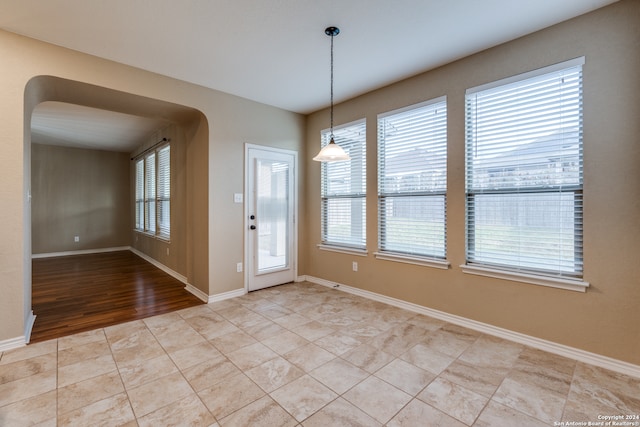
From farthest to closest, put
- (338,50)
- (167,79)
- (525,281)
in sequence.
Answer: (167,79), (338,50), (525,281)

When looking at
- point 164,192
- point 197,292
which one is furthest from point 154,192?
point 197,292

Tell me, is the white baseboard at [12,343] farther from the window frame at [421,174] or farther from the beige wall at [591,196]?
the beige wall at [591,196]

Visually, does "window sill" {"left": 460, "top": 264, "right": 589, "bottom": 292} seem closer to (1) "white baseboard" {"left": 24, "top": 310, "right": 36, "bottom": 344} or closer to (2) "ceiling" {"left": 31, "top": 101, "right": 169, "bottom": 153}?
(1) "white baseboard" {"left": 24, "top": 310, "right": 36, "bottom": 344}

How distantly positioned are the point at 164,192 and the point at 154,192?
762mm

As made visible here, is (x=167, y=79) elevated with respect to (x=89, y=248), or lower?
elevated

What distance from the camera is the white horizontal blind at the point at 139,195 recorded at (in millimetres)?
6992

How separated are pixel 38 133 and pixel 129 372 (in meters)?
6.35

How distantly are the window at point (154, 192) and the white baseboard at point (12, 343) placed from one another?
2.91 metres

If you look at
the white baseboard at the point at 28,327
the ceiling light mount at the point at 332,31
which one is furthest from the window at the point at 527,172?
the white baseboard at the point at 28,327

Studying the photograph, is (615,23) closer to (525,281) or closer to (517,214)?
(517,214)

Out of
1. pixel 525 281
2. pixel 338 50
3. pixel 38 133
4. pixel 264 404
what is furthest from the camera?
pixel 38 133

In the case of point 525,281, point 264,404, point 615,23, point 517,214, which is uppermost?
point 615,23

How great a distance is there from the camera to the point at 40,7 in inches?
87.6

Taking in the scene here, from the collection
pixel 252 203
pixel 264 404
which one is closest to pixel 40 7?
pixel 252 203
